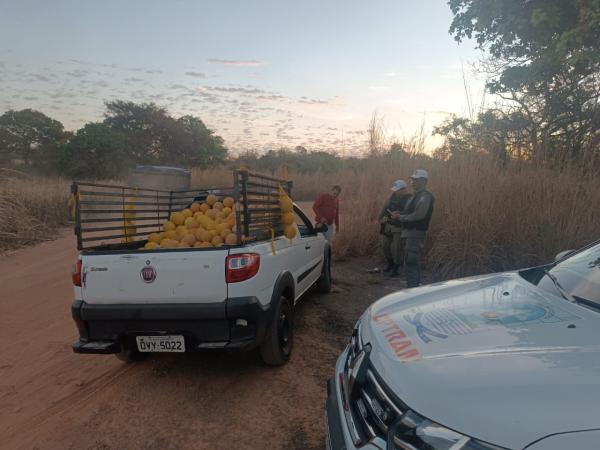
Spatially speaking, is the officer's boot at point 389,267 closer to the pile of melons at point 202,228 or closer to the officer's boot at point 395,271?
the officer's boot at point 395,271

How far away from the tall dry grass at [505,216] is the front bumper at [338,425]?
16.9ft

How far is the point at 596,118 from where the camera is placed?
8.50 m

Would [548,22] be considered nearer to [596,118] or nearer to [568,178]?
[596,118]

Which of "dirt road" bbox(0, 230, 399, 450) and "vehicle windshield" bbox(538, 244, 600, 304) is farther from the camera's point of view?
"dirt road" bbox(0, 230, 399, 450)

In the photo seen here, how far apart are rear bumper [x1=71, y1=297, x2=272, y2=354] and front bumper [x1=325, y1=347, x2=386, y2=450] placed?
1.11m

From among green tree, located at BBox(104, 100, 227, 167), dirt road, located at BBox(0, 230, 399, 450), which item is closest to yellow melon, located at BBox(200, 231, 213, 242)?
dirt road, located at BBox(0, 230, 399, 450)

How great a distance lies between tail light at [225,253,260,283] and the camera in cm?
332

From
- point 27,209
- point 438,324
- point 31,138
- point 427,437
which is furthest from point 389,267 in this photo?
point 31,138

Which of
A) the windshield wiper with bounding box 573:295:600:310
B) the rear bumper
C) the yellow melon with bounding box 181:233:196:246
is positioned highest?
the windshield wiper with bounding box 573:295:600:310

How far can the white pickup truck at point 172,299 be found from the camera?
3.33 metres

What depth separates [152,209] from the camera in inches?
206

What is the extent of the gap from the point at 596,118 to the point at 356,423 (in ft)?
30.4

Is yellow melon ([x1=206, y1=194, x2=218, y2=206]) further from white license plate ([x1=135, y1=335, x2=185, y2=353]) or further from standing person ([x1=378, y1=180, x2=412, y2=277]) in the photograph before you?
standing person ([x1=378, y1=180, x2=412, y2=277])

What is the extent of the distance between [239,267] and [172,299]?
596 millimetres
